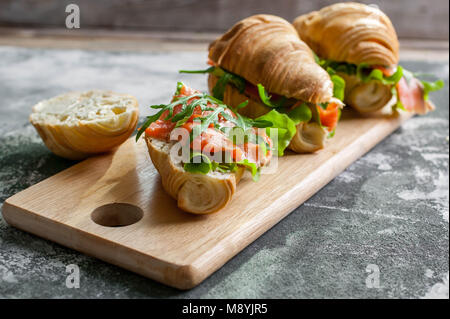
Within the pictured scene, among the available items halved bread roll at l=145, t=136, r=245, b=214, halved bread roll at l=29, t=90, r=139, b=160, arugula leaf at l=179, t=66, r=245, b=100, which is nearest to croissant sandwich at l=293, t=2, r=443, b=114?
arugula leaf at l=179, t=66, r=245, b=100

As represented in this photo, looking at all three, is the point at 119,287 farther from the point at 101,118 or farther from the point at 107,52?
the point at 107,52

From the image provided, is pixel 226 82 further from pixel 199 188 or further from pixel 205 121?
pixel 199 188

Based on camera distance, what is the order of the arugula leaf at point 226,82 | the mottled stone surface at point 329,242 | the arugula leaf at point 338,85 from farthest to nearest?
the arugula leaf at point 338,85 < the arugula leaf at point 226,82 < the mottled stone surface at point 329,242

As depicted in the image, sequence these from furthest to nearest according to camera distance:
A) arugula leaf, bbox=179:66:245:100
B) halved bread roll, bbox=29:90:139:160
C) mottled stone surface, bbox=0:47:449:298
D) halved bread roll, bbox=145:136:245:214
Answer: arugula leaf, bbox=179:66:245:100 → halved bread roll, bbox=29:90:139:160 → halved bread roll, bbox=145:136:245:214 → mottled stone surface, bbox=0:47:449:298

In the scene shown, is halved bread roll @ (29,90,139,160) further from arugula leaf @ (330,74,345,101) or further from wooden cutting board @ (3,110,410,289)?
arugula leaf @ (330,74,345,101)

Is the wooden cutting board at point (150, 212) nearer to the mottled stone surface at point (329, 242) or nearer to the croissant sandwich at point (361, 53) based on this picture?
the mottled stone surface at point (329, 242)

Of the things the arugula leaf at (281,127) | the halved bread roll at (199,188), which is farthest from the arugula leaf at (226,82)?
the halved bread roll at (199,188)
